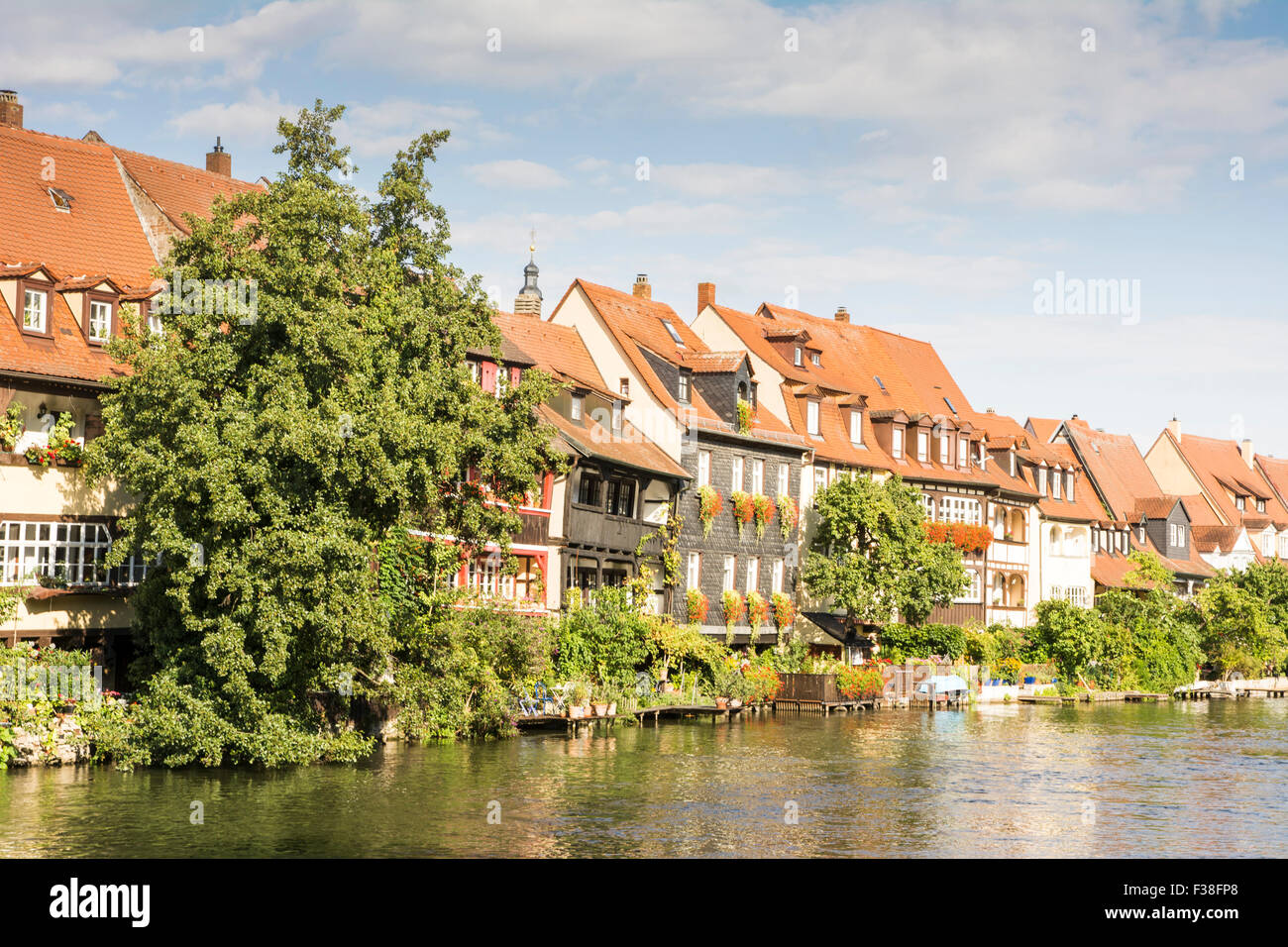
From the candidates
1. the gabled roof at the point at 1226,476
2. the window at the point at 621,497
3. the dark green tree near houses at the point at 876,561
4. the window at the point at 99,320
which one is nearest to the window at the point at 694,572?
the window at the point at 621,497

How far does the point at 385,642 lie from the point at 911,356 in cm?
4911

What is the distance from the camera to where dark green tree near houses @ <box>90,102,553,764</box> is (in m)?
30.5

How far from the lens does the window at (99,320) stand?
116ft

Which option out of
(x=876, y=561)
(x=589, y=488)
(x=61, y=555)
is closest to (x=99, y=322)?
(x=61, y=555)

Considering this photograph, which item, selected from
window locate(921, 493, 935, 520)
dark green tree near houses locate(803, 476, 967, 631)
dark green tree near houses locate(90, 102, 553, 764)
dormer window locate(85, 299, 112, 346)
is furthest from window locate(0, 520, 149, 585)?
window locate(921, 493, 935, 520)

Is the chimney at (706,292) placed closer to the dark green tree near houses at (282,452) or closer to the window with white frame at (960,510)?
the window with white frame at (960,510)

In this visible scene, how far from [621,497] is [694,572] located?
5.73 m

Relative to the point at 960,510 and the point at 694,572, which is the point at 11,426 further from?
the point at 960,510

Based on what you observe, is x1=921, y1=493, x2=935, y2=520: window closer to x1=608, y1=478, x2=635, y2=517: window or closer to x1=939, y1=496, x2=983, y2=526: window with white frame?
x1=939, y1=496, x2=983, y2=526: window with white frame

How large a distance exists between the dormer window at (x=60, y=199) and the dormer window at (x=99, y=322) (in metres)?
4.14

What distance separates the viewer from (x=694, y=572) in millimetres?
54531
